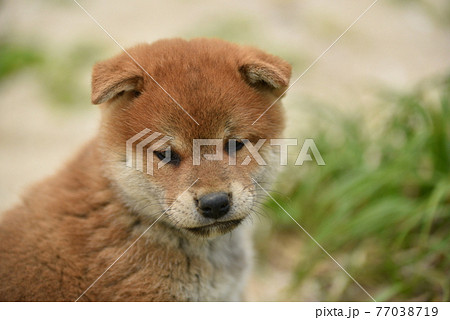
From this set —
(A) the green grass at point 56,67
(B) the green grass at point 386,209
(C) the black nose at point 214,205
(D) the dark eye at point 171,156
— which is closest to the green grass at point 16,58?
(A) the green grass at point 56,67

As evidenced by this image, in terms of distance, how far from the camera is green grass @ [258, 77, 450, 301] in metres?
3.92

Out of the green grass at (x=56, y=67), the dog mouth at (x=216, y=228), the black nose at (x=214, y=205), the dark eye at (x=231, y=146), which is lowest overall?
the dog mouth at (x=216, y=228)

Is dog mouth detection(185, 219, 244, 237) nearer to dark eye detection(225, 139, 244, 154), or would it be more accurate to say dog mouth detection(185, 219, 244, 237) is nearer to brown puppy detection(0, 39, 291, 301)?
brown puppy detection(0, 39, 291, 301)

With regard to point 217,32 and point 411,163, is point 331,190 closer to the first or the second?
point 411,163

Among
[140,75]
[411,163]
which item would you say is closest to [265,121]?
[140,75]

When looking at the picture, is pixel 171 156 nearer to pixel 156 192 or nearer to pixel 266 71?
pixel 156 192

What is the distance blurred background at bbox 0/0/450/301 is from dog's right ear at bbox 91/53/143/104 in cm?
102

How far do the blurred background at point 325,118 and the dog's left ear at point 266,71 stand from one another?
1066 millimetres

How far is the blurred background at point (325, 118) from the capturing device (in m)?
4.13

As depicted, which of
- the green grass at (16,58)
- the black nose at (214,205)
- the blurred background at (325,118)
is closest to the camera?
the black nose at (214,205)

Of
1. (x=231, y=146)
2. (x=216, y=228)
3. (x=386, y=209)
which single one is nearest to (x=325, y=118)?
(x=386, y=209)

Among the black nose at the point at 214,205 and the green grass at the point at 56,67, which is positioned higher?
the green grass at the point at 56,67

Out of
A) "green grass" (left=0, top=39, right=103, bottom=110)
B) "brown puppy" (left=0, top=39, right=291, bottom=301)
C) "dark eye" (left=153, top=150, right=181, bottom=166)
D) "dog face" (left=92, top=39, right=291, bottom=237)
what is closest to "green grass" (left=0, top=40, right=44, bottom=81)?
"green grass" (left=0, top=39, right=103, bottom=110)

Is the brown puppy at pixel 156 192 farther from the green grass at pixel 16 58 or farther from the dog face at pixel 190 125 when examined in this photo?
the green grass at pixel 16 58
